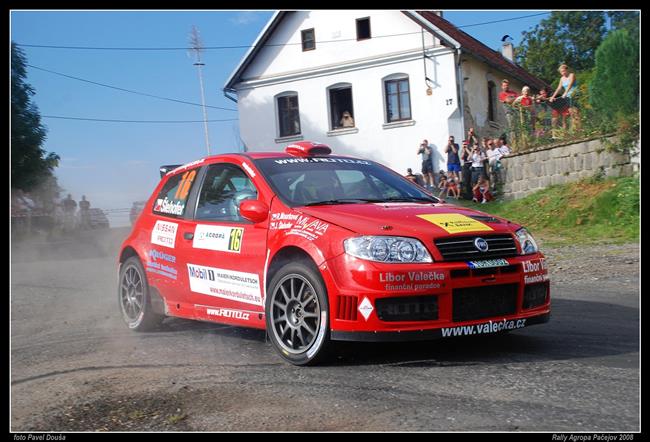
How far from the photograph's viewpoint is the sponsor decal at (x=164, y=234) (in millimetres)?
7152

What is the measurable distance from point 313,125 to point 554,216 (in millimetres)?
16194

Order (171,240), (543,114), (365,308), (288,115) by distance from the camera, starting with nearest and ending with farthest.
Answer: (365,308) → (171,240) → (543,114) → (288,115)

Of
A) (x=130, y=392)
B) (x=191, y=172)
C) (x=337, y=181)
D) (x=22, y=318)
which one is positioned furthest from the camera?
(x=22, y=318)

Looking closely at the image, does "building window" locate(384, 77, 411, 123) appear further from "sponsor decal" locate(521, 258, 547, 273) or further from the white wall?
"sponsor decal" locate(521, 258, 547, 273)

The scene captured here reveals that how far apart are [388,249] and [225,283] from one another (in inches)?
68.6

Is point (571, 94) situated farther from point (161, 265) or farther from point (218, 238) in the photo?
point (218, 238)

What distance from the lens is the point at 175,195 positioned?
7.52 metres

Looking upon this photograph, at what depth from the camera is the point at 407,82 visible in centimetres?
2834

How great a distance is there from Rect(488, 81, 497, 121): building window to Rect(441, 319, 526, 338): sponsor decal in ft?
79.3

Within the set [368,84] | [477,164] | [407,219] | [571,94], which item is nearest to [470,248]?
[407,219]

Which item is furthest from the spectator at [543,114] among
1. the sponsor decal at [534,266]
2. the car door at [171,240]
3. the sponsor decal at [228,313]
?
the sponsor decal at [228,313]

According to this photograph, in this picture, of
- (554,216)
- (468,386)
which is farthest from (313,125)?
(468,386)
